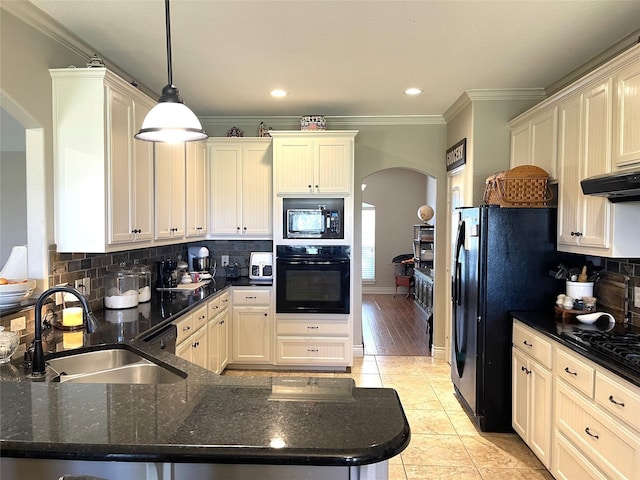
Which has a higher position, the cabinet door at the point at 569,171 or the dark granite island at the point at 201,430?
the cabinet door at the point at 569,171

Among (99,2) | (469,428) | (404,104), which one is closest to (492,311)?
(469,428)

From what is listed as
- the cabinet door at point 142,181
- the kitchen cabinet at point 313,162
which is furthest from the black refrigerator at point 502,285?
the cabinet door at point 142,181

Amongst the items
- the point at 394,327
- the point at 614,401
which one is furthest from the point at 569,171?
the point at 394,327

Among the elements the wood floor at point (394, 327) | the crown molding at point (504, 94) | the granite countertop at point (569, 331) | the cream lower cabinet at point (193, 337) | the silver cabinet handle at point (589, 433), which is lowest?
the wood floor at point (394, 327)

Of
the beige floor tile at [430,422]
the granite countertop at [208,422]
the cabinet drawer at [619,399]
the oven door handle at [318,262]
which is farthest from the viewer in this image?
the oven door handle at [318,262]

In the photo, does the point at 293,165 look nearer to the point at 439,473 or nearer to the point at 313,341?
the point at 313,341

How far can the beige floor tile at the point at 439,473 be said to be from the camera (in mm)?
2633

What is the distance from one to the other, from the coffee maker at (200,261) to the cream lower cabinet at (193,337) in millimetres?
1042

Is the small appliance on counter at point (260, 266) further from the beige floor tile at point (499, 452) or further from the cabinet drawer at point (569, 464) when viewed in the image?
the cabinet drawer at point (569, 464)

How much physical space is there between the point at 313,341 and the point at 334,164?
1.77 meters

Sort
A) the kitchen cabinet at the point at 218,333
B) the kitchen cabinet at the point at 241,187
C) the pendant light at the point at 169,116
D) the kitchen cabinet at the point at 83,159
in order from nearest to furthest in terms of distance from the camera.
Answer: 1. the pendant light at the point at 169,116
2. the kitchen cabinet at the point at 83,159
3. the kitchen cabinet at the point at 218,333
4. the kitchen cabinet at the point at 241,187

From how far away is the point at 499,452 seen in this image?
2916 millimetres

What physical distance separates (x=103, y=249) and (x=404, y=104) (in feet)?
9.89

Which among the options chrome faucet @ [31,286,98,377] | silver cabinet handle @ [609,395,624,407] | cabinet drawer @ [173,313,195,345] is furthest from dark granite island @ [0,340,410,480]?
cabinet drawer @ [173,313,195,345]
